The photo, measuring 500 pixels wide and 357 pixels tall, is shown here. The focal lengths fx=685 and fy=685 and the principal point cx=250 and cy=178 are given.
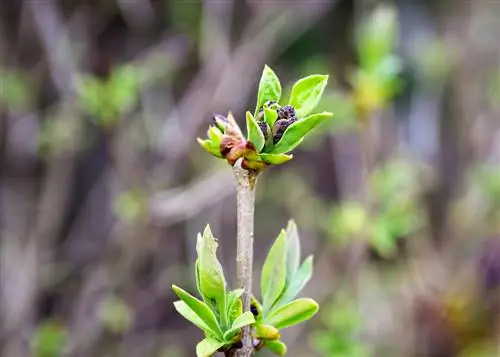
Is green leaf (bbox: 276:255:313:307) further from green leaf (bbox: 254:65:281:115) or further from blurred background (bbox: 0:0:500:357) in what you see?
blurred background (bbox: 0:0:500:357)

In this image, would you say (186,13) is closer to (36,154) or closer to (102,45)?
(102,45)

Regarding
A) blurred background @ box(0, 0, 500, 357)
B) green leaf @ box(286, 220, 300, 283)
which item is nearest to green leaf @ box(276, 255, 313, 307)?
green leaf @ box(286, 220, 300, 283)

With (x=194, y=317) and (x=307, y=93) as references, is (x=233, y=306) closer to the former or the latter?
(x=194, y=317)

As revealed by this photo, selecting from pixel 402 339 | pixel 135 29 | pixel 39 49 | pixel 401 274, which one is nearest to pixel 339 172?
pixel 401 274

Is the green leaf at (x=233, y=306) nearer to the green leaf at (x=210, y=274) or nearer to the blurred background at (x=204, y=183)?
the green leaf at (x=210, y=274)

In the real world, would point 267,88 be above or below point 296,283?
above

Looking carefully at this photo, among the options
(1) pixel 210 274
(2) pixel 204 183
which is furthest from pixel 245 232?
(2) pixel 204 183
